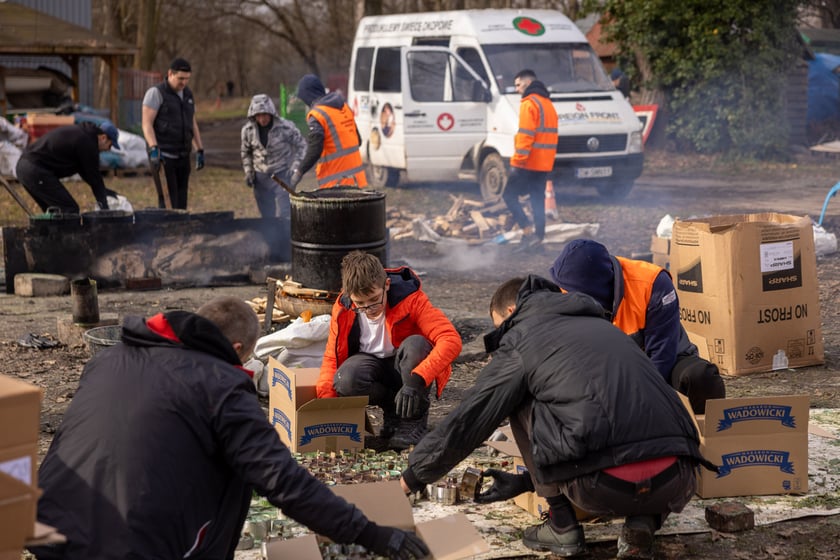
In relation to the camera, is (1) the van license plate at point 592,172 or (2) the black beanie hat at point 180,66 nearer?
(2) the black beanie hat at point 180,66

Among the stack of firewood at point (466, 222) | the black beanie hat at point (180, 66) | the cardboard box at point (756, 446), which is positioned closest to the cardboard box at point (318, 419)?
the cardboard box at point (756, 446)

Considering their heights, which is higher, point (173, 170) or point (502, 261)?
point (173, 170)

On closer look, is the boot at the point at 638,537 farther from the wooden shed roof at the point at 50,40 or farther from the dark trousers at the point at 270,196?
the wooden shed roof at the point at 50,40

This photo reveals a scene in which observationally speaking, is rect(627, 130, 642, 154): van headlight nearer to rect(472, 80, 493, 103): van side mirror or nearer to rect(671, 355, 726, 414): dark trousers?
rect(472, 80, 493, 103): van side mirror

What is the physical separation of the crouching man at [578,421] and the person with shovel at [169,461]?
751mm

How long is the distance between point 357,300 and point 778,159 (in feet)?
59.9

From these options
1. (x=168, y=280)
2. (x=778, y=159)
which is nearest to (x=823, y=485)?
(x=168, y=280)

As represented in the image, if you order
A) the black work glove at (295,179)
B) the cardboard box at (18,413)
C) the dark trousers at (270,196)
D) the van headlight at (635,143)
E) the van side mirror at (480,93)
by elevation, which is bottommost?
the cardboard box at (18,413)

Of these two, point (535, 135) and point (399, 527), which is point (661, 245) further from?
point (399, 527)

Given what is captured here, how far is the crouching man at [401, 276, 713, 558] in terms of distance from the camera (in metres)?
3.62

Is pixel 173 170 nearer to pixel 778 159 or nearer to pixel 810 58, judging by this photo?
pixel 778 159

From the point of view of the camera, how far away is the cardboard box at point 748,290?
21.2ft

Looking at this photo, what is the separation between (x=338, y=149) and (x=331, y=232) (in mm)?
2353

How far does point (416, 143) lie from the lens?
15.5m
